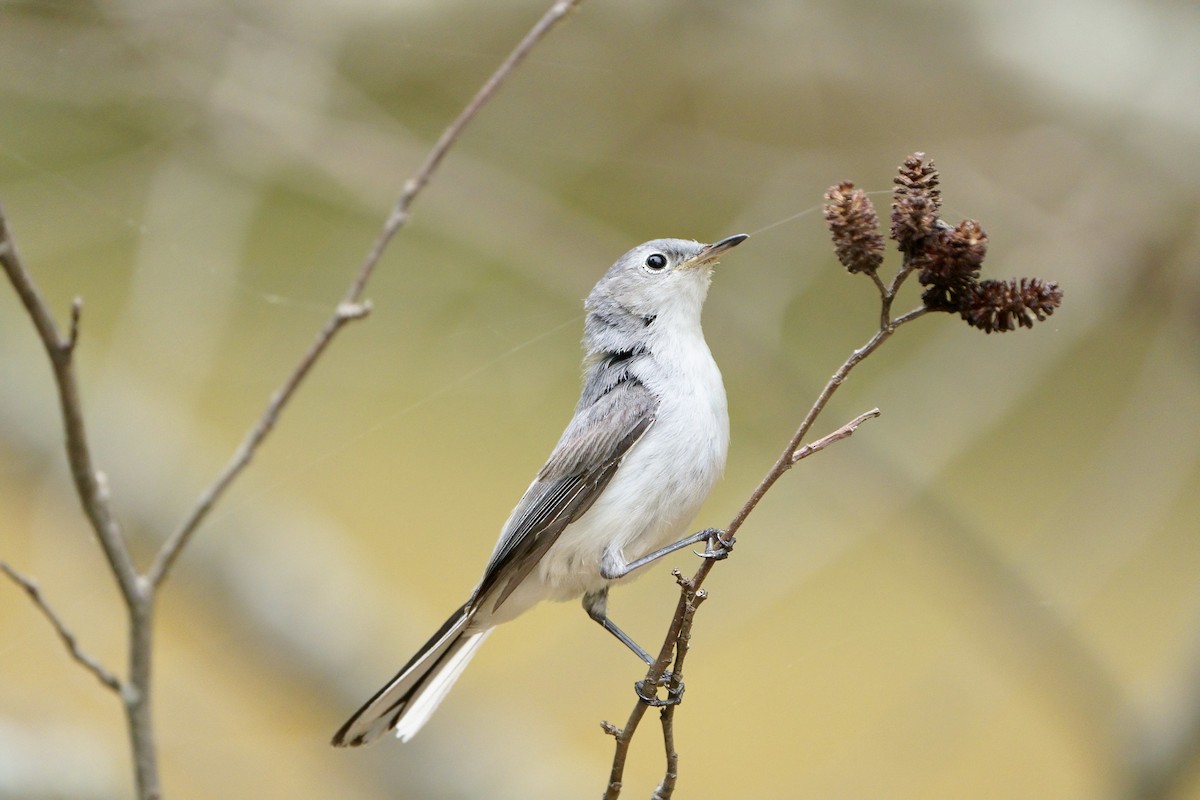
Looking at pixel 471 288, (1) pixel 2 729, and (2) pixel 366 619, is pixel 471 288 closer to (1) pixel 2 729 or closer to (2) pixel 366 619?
(2) pixel 366 619

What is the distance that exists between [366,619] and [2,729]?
3.29 ft

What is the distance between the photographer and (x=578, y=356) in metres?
3.46

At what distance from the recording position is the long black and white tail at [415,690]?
1641mm

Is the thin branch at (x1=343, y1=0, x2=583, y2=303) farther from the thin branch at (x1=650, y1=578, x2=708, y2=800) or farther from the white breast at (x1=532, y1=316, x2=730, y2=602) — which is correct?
the white breast at (x1=532, y1=316, x2=730, y2=602)

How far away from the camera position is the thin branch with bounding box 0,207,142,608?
2.74ft

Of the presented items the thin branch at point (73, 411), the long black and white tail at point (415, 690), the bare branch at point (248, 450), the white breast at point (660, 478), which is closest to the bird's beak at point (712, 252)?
the white breast at point (660, 478)

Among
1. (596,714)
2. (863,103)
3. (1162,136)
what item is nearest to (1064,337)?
(1162,136)

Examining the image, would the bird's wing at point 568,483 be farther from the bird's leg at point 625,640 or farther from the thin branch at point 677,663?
the thin branch at point 677,663

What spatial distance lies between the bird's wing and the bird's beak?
0.77 ft

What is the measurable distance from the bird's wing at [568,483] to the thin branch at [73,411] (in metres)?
0.75

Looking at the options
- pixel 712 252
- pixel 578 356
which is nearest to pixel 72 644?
pixel 712 252

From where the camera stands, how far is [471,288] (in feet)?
12.4

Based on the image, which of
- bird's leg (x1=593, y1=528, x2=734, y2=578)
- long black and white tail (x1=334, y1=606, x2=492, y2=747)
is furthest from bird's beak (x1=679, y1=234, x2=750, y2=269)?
long black and white tail (x1=334, y1=606, x2=492, y2=747)

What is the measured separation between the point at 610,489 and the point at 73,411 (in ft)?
3.04
